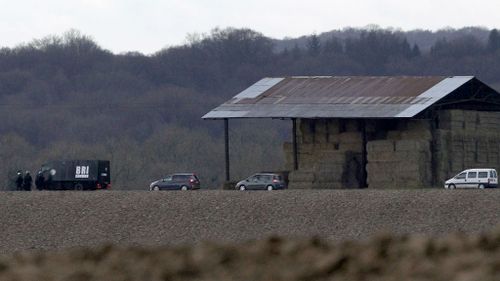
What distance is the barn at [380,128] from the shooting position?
51.5 meters

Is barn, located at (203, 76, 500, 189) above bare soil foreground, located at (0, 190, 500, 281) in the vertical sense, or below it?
above

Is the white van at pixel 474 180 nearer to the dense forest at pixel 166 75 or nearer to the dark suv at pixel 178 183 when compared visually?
the dark suv at pixel 178 183

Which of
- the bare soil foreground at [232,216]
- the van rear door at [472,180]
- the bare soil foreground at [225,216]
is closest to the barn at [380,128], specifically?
the van rear door at [472,180]

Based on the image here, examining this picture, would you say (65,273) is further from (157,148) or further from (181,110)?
(181,110)

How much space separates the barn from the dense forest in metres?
57.5

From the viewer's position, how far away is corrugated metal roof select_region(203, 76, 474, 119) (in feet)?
172

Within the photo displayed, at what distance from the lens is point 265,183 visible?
169 ft

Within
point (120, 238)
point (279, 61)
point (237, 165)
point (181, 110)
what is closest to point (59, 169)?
point (120, 238)

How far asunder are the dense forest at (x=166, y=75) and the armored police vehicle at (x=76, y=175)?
55827 millimetres

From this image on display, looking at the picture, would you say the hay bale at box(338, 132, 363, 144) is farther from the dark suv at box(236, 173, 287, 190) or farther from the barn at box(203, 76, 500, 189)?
the dark suv at box(236, 173, 287, 190)

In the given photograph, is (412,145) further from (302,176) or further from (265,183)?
(265,183)

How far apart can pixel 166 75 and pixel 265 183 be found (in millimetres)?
104883

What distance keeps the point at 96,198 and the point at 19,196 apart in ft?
9.26

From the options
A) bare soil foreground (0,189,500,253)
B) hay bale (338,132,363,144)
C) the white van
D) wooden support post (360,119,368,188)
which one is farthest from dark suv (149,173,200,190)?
bare soil foreground (0,189,500,253)
